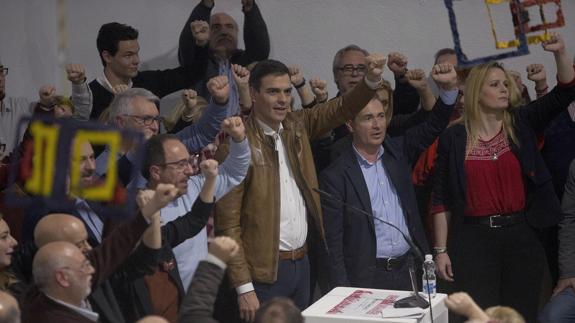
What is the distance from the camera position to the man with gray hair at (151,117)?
3822 millimetres

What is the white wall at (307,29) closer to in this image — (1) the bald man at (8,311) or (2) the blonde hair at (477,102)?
(2) the blonde hair at (477,102)

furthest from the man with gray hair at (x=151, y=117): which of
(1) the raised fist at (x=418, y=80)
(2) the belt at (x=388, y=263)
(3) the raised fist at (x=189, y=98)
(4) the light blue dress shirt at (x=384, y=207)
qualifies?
(1) the raised fist at (x=418, y=80)

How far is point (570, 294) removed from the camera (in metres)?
4.14

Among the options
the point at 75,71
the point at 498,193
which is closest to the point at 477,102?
the point at 498,193

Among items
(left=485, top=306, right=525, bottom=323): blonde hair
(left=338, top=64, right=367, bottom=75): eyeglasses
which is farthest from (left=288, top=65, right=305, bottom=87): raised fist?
(left=485, top=306, right=525, bottom=323): blonde hair

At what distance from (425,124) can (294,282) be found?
0.89 m

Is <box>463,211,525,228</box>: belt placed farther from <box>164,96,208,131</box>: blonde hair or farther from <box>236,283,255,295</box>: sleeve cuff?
<box>164,96,208,131</box>: blonde hair

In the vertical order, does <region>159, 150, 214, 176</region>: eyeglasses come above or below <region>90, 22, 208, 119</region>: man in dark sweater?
below

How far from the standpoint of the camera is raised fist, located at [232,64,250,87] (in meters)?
4.17

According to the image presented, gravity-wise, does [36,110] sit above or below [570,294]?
above

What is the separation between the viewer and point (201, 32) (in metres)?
4.59

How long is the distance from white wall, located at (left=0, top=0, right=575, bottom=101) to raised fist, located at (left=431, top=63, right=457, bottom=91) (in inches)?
38.7

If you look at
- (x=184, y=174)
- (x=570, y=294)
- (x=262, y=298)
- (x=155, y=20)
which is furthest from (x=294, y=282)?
(x=155, y=20)

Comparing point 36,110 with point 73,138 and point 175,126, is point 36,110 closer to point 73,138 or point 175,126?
point 175,126
